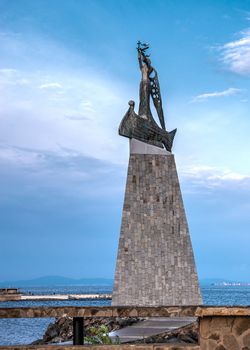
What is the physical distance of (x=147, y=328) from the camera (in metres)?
21.9

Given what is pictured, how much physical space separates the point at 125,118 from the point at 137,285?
233 inches

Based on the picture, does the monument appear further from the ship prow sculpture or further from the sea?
the sea

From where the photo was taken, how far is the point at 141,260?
25047 mm

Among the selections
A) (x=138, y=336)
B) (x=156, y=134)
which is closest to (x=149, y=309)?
(x=138, y=336)

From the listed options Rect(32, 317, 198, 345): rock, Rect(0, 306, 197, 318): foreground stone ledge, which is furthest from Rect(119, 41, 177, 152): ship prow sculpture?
Rect(0, 306, 197, 318): foreground stone ledge

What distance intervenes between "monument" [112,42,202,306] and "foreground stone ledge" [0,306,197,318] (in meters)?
18.2

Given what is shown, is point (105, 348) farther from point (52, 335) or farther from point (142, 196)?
point (52, 335)

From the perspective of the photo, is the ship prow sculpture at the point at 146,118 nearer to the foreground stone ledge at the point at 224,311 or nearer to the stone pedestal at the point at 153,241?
the stone pedestal at the point at 153,241

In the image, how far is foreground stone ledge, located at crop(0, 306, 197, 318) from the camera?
655 cm

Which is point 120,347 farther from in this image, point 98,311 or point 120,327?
point 120,327

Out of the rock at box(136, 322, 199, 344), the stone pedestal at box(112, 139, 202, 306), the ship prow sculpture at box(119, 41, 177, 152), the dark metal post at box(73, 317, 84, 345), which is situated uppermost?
the ship prow sculpture at box(119, 41, 177, 152)

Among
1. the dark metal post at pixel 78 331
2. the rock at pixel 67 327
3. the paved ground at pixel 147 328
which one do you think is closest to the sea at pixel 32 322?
the rock at pixel 67 327

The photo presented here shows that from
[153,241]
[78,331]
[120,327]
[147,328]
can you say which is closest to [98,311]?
[78,331]

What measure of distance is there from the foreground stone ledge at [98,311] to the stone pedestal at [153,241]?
59.6 ft
